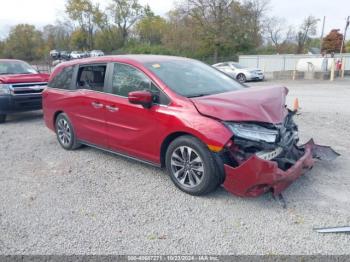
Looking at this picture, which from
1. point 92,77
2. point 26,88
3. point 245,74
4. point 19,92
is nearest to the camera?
point 92,77

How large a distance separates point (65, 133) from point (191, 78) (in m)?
2.66

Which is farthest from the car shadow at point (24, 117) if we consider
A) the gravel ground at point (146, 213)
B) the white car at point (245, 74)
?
the white car at point (245, 74)

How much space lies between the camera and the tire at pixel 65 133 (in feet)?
18.9

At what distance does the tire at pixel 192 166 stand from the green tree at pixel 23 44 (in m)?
52.0

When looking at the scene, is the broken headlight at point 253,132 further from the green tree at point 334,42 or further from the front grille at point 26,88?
the green tree at point 334,42

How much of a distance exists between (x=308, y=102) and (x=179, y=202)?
8769mm

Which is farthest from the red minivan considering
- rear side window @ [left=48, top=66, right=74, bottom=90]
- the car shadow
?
the car shadow

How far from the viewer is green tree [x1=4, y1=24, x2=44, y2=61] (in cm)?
5128

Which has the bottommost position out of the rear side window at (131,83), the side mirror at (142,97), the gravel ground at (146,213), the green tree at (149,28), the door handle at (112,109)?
the gravel ground at (146,213)

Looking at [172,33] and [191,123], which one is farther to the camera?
[172,33]

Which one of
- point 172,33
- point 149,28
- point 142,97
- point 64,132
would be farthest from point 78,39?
point 142,97

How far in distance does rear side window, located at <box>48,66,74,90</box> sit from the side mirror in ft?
6.64

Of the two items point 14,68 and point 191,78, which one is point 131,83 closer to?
point 191,78

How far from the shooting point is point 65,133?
5949 mm
